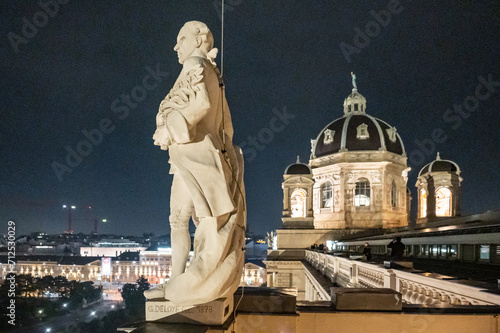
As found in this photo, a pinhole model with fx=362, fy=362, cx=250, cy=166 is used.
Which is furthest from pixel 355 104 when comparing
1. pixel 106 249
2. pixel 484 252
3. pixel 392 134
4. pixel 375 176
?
pixel 106 249

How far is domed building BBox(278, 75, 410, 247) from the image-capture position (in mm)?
41531

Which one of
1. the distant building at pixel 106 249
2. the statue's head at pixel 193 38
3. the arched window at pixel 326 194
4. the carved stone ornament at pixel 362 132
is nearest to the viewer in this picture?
the statue's head at pixel 193 38

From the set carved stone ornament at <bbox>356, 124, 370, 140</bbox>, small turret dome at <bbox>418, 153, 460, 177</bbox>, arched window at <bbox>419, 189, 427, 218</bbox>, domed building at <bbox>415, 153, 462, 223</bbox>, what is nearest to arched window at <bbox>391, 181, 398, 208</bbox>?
arched window at <bbox>419, 189, 427, 218</bbox>

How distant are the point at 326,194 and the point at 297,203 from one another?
5.08 meters

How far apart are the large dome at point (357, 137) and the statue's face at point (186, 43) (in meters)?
43.2

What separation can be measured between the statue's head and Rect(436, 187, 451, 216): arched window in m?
43.7

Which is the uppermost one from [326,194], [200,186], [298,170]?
[298,170]

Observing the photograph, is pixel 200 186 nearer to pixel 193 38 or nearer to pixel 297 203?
pixel 193 38

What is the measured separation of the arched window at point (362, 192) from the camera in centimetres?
4347

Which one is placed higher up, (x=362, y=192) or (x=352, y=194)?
(x=362, y=192)

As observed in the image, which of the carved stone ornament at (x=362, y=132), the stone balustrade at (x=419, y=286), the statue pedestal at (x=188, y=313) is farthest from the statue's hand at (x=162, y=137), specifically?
the carved stone ornament at (x=362, y=132)

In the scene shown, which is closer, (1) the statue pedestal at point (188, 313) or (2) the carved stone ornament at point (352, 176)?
(1) the statue pedestal at point (188, 313)

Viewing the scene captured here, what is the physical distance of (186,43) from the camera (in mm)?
3461

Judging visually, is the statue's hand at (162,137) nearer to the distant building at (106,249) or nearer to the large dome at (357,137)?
the large dome at (357,137)
